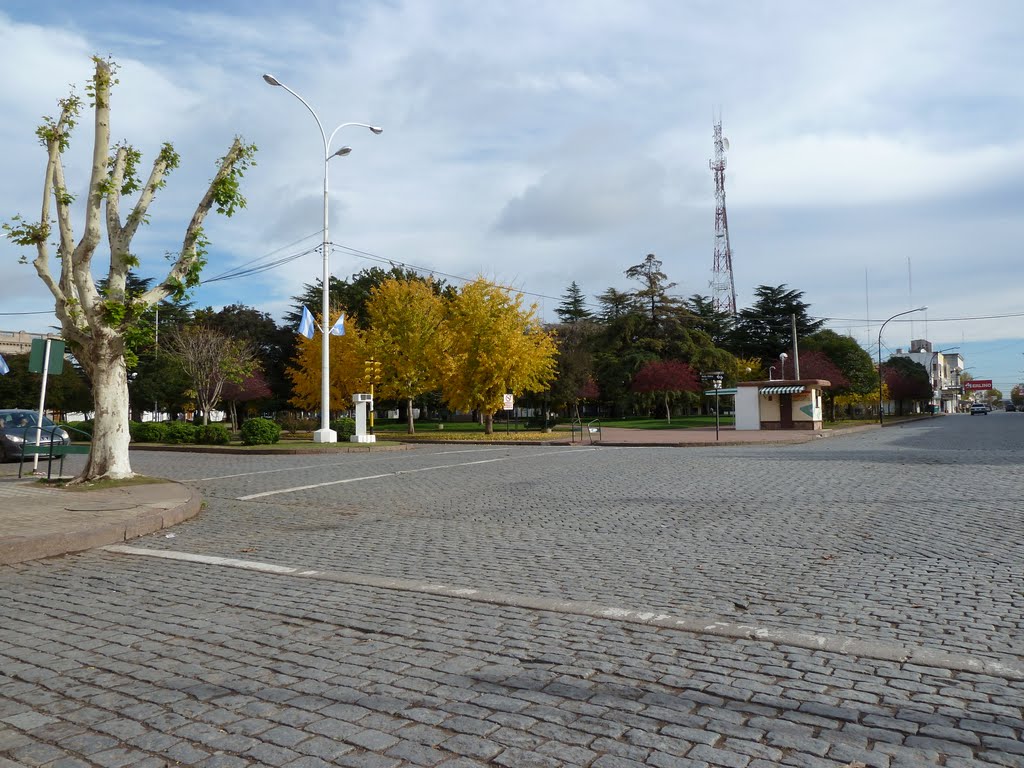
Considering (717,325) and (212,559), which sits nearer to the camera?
(212,559)

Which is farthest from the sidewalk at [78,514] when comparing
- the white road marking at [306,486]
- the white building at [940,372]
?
the white building at [940,372]

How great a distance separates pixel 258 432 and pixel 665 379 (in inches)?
1459

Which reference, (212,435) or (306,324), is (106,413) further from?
(306,324)

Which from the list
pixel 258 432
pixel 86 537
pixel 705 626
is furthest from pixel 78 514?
pixel 258 432

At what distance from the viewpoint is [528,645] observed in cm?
458

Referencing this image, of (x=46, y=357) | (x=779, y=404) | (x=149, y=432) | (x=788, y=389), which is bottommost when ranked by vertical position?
(x=149, y=432)

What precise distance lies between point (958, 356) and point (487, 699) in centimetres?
21907

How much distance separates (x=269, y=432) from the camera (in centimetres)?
2622

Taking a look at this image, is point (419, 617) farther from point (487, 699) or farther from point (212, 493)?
point (212, 493)

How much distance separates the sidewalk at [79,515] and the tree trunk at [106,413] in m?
0.73

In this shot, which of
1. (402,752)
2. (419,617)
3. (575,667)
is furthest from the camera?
(419,617)

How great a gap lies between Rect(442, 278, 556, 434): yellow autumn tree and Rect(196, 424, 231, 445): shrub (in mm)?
12479

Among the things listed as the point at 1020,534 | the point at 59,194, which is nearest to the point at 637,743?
the point at 1020,534

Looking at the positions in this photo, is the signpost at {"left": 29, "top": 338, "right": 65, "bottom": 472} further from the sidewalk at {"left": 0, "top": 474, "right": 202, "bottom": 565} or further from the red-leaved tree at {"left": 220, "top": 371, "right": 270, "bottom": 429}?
the red-leaved tree at {"left": 220, "top": 371, "right": 270, "bottom": 429}
